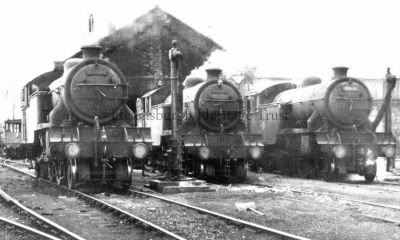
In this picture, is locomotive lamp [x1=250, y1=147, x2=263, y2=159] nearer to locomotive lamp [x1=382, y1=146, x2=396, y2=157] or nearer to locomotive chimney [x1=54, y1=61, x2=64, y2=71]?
locomotive lamp [x1=382, y1=146, x2=396, y2=157]

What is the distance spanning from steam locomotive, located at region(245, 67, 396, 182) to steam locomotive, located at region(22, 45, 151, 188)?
17.6 feet

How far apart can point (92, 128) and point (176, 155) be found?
2.28 m

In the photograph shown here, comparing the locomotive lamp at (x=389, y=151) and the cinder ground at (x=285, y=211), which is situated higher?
the locomotive lamp at (x=389, y=151)

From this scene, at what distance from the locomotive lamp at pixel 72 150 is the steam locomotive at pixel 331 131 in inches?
265

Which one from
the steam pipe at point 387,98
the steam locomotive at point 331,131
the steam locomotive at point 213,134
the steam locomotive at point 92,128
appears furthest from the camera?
the steam pipe at point 387,98

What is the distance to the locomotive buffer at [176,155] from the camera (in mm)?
12062

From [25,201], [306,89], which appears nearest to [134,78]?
[306,89]

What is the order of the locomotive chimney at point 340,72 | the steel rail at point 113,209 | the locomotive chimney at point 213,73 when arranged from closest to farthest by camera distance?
1. the steel rail at point 113,209
2. the locomotive chimney at point 213,73
3. the locomotive chimney at point 340,72

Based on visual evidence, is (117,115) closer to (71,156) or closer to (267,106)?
(71,156)

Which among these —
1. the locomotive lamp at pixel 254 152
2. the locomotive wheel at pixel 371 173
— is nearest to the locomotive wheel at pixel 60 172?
the locomotive lamp at pixel 254 152

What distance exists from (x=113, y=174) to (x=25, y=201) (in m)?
2.14

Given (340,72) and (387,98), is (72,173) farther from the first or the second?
(387,98)

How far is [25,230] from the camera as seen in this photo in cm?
716

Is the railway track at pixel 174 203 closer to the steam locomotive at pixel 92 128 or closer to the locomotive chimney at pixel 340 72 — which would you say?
the steam locomotive at pixel 92 128
